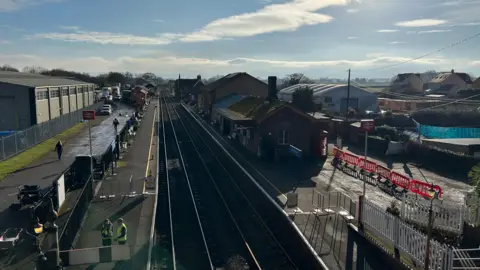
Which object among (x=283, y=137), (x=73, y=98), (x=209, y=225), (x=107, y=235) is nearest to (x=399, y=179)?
(x=283, y=137)

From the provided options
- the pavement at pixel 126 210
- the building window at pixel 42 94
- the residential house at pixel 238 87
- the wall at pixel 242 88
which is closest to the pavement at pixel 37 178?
the pavement at pixel 126 210

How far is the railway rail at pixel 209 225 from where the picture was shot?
49.6ft

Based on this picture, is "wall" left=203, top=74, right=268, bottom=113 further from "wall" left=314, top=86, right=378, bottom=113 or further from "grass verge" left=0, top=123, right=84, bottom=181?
"grass verge" left=0, top=123, right=84, bottom=181

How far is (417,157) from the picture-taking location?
106 feet

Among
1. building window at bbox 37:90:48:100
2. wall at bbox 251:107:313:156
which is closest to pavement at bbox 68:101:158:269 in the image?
wall at bbox 251:107:313:156

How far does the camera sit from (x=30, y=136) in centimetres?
3416

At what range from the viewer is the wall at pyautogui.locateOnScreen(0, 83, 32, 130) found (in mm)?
42281

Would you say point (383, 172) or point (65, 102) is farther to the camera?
point (65, 102)

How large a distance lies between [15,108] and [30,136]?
34.8 ft

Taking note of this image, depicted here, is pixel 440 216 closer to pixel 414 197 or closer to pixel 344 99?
pixel 414 197

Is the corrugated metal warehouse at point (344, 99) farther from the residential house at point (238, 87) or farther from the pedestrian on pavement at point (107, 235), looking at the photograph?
the pedestrian on pavement at point (107, 235)

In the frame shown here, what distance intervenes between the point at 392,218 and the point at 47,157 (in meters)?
25.4

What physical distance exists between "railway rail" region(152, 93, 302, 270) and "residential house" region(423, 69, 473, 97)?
9707 centimetres

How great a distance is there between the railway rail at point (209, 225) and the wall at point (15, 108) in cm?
2015
